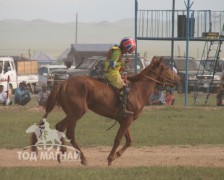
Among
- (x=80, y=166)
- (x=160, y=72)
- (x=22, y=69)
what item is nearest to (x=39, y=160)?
(x=80, y=166)

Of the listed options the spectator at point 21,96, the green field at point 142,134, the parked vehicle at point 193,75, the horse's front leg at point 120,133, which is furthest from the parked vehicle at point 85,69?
the horse's front leg at point 120,133

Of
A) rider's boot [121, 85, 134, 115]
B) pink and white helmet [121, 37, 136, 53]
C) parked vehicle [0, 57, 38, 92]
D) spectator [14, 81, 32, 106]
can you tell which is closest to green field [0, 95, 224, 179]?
rider's boot [121, 85, 134, 115]

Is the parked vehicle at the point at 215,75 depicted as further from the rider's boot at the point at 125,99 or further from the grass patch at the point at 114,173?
the grass patch at the point at 114,173

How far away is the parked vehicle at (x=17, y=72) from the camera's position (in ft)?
142

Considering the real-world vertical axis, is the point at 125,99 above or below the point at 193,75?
above

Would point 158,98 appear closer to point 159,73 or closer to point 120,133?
point 159,73

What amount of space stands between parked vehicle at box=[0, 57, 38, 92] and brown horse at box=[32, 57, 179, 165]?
26.4 metres

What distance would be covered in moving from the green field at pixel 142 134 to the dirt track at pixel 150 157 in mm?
897

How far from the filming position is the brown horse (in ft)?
50.1

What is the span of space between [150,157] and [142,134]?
14.9 feet

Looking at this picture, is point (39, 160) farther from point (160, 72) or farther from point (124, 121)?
point (160, 72)

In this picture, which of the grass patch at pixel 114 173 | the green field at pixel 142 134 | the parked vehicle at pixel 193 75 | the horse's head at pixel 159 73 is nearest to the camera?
the grass patch at pixel 114 173

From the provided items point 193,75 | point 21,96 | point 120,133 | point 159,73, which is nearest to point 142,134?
point 159,73

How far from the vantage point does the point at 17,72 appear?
49.4m
